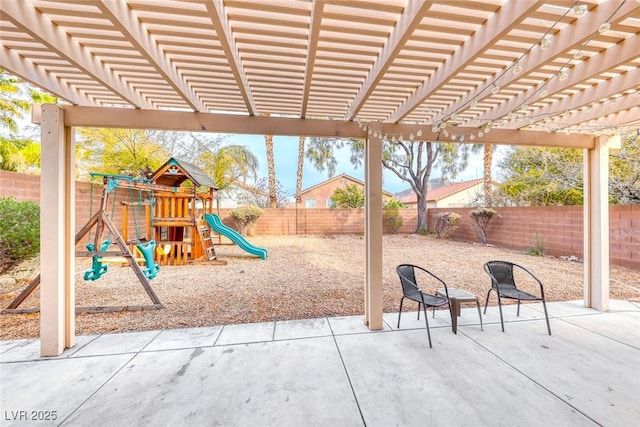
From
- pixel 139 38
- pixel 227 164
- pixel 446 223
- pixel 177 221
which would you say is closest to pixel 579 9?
pixel 139 38

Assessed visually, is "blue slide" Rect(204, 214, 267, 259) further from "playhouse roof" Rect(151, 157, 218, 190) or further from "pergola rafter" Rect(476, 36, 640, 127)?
"pergola rafter" Rect(476, 36, 640, 127)

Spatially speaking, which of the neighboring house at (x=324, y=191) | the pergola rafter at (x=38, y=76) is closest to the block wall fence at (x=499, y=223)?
the pergola rafter at (x=38, y=76)

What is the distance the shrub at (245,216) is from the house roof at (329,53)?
8202 mm

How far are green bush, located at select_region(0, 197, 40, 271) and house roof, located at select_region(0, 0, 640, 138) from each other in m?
2.52

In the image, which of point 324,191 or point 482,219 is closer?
point 482,219

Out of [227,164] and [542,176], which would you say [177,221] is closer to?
[227,164]

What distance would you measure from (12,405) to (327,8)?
3.41 meters

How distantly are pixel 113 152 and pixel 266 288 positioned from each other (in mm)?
8712

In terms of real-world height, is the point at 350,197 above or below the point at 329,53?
below

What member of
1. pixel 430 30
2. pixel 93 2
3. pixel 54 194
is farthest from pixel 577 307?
pixel 54 194

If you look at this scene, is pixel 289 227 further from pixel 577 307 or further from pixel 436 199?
pixel 436 199

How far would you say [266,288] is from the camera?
4574mm

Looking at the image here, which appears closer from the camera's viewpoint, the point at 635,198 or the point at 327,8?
the point at 327,8

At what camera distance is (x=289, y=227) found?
12.0 metres
